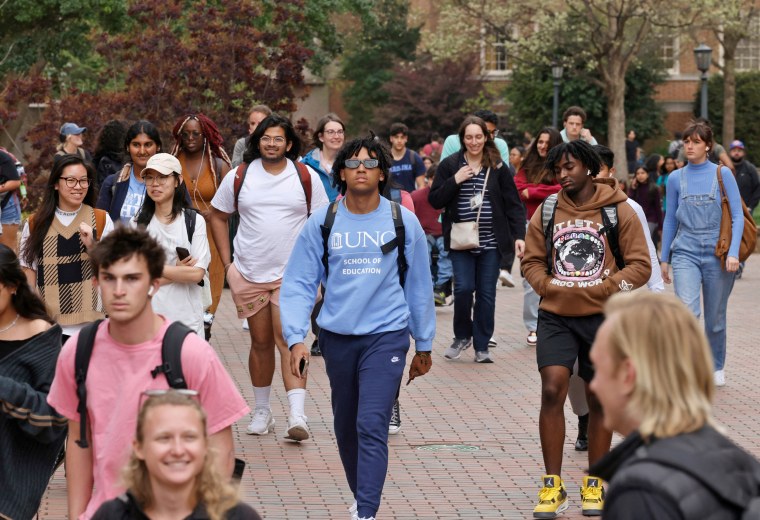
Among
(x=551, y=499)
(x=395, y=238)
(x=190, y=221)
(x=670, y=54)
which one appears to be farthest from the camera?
(x=670, y=54)

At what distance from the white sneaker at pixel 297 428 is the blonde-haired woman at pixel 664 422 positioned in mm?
6004

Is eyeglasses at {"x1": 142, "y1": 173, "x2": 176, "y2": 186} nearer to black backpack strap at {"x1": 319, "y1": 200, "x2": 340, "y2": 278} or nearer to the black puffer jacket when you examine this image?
black backpack strap at {"x1": 319, "y1": 200, "x2": 340, "y2": 278}

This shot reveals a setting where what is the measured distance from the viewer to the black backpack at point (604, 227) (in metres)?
7.33

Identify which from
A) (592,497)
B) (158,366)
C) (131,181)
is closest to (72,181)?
(131,181)

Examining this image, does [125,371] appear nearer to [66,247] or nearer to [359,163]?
[359,163]

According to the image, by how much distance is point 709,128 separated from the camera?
10500 millimetres

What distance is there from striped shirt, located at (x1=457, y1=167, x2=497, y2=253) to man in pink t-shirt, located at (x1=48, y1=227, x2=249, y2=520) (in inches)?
295

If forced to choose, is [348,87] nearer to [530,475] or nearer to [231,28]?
[231,28]

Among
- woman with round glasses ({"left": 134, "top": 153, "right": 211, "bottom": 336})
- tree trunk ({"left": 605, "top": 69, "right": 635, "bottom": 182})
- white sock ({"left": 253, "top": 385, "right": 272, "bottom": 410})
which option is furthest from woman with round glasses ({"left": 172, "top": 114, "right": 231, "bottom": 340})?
tree trunk ({"left": 605, "top": 69, "right": 635, "bottom": 182})

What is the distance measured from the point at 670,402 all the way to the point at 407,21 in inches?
2049

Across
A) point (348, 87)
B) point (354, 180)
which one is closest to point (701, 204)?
point (354, 180)

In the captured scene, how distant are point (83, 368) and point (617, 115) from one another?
3902 centimetres

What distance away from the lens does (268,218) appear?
353 inches

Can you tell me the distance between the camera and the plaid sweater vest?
7469 mm
